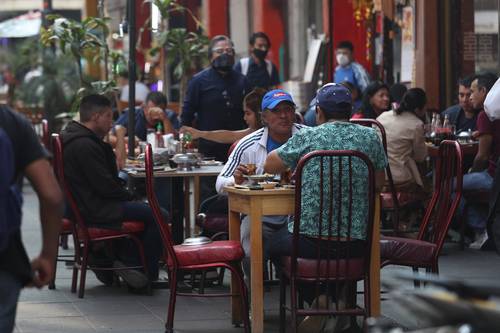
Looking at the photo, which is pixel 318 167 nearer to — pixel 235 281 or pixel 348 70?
pixel 235 281

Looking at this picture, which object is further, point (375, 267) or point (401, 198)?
point (401, 198)

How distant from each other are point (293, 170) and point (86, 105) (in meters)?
2.96

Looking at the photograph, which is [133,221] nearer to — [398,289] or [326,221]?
[326,221]

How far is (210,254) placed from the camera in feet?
26.9

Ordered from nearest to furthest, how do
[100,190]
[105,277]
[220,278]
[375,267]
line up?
[375,267], [100,190], [220,278], [105,277]

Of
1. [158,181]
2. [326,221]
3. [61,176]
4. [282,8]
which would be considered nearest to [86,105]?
[61,176]

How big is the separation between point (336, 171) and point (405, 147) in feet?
16.9

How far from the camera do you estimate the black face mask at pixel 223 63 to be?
13.3 meters

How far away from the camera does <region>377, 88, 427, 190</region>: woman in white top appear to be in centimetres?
1256

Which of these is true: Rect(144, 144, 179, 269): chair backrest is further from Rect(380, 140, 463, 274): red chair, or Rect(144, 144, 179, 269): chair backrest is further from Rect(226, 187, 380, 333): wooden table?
Rect(380, 140, 463, 274): red chair

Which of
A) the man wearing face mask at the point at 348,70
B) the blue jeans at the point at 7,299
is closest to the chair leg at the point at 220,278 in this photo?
the blue jeans at the point at 7,299

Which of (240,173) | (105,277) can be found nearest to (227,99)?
(105,277)

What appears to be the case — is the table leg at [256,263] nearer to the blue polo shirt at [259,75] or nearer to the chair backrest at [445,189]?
the chair backrest at [445,189]

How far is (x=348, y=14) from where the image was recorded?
2198 cm
